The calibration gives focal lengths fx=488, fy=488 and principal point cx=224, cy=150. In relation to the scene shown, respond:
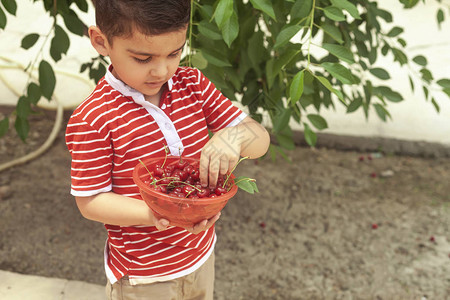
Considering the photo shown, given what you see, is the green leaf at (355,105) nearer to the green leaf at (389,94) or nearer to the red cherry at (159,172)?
the green leaf at (389,94)

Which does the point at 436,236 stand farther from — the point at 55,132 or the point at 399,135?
the point at 55,132

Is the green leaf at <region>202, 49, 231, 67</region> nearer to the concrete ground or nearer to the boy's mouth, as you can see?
the boy's mouth

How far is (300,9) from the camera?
124 centimetres

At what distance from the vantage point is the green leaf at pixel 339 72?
1097mm

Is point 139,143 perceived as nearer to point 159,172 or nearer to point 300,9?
point 159,172

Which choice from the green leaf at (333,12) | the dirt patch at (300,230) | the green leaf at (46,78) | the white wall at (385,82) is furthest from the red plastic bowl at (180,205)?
the white wall at (385,82)

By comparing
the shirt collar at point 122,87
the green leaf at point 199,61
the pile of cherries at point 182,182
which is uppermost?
the green leaf at point 199,61

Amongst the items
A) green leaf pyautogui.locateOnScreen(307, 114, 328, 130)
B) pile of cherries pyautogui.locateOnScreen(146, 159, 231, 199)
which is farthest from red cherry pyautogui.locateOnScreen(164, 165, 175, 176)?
green leaf pyautogui.locateOnScreen(307, 114, 328, 130)

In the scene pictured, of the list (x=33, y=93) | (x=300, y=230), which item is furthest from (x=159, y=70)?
(x=300, y=230)

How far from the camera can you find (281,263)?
2162mm

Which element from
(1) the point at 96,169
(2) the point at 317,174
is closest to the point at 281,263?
(2) the point at 317,174

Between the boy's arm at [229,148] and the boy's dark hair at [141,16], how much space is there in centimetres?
24

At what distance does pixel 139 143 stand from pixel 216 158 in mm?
194

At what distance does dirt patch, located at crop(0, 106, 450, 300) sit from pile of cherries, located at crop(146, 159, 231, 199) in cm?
113
